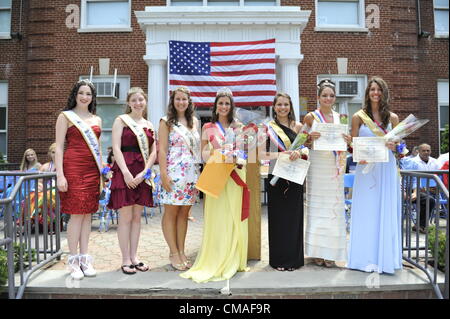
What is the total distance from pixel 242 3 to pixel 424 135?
7.02m

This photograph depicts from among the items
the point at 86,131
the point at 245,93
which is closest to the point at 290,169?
the point at 86,131

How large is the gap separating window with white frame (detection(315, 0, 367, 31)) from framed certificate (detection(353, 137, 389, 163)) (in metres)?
8.70

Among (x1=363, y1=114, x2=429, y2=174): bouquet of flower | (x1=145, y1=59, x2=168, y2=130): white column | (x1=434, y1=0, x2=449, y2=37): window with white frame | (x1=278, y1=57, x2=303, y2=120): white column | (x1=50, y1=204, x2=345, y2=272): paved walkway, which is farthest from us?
(x1=434, y1=0, x2=449, y2=37): window with white frame

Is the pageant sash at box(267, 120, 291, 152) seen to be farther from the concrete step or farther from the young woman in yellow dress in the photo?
the concrete step

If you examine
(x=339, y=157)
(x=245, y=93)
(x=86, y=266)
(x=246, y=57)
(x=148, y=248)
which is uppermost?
(x=246, y=57)

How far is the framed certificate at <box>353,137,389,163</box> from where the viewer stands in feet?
12.2

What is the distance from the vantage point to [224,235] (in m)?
3.84

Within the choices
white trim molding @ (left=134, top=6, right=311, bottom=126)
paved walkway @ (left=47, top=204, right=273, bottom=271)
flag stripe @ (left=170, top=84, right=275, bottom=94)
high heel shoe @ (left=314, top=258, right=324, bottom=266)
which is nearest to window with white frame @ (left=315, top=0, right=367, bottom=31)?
white trim molding @ (left=134, top=6, right=311, bottom=126)

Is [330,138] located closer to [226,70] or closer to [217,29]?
[226,70]

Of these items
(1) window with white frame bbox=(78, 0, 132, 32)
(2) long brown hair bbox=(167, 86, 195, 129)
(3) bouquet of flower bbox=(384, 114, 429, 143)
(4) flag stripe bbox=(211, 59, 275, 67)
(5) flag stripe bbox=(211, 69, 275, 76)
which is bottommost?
(3) bouquet of flower bbox=(384, 114, 429, 143)

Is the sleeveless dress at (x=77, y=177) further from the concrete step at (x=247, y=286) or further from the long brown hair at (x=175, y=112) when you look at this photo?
the long brown hair at (x=175, y=112)

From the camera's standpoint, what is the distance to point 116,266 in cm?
422

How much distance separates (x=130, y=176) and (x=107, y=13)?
9.43 metres

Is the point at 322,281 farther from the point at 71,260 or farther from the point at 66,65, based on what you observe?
the point at 66,65
